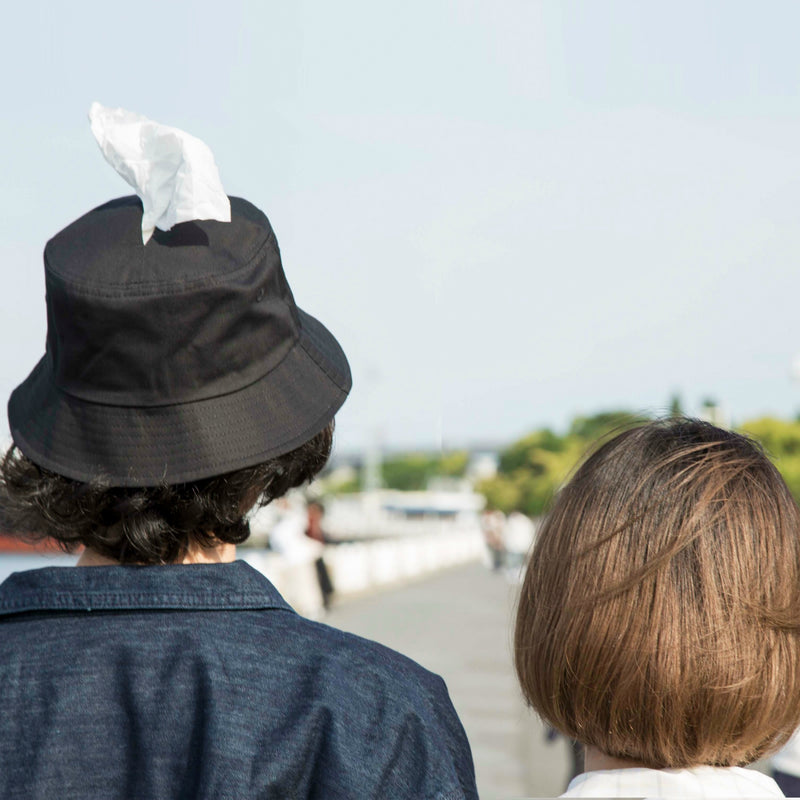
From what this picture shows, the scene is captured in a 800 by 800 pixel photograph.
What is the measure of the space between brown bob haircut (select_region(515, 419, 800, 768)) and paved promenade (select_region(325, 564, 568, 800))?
423 mm

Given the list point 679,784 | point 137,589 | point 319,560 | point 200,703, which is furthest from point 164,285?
point 319,560

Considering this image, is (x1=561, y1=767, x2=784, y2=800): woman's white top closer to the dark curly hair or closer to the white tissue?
the dark curly hair

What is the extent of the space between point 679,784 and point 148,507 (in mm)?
855

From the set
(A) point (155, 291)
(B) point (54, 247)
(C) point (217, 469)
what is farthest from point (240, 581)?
(B) point (54, 247)

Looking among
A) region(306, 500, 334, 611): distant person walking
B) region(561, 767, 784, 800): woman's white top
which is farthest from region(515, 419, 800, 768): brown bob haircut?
region(306, 500, 334, 611): distant person walking

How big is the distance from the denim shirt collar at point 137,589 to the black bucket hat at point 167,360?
134 mm

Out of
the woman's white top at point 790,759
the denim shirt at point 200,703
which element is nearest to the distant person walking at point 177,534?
the denim shirt at point 200,703

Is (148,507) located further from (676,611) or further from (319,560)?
(319,560)

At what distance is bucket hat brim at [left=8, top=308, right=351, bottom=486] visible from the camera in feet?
5.66

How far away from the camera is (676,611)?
1660mm

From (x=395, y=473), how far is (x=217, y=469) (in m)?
176

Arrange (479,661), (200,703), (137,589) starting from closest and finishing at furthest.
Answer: (200,703)
(137,589)
(479,661)

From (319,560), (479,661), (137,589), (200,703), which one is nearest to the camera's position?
(200,703)

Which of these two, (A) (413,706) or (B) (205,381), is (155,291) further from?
(A) (413,706)
